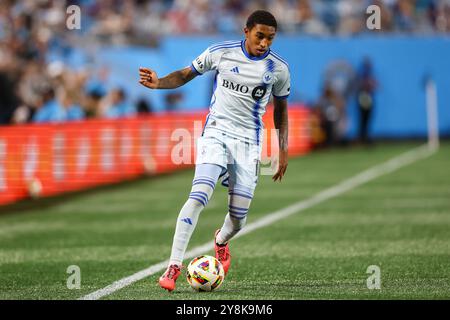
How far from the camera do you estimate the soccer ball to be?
350 inches

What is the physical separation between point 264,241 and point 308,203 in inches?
186

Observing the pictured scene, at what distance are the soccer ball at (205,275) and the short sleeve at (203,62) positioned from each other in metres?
1.68

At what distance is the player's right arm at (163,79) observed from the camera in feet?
29.6

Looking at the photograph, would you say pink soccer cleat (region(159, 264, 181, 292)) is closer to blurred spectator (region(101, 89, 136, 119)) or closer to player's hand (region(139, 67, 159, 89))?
player's hand (region(139, 67, 159, 89))

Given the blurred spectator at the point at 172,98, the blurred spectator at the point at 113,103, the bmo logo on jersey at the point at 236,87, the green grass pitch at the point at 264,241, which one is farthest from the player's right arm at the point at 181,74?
the blurred spectator at the point at 172,98

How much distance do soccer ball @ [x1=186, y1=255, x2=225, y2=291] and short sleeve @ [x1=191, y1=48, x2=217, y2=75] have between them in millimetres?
1682

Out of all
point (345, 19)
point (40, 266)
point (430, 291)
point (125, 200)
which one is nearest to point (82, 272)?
point (40, 266)

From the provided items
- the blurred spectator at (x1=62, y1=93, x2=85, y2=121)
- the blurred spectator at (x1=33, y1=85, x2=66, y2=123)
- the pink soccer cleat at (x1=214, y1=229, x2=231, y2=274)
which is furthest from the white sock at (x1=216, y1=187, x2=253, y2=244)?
the blurred spectator at (x1=62, y1=93, x2=85, y2=121)

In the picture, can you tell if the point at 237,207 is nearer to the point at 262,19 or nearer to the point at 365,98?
the point at 262,19

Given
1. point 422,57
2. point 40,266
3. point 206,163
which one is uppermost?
point 422,57

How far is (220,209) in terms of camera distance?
56.0 ft

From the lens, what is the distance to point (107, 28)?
31.1m

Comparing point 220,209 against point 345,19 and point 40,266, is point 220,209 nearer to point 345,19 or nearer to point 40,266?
point 40,266

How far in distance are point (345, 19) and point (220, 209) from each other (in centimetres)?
1907
